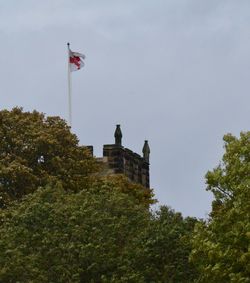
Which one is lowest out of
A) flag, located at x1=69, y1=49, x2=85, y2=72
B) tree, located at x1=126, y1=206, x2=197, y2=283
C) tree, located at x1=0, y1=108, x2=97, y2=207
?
tree, located at x1=126, y1=206, x2=197, y2=283

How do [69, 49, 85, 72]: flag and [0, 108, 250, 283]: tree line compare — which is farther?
[69, 49, 85, 72]: flag

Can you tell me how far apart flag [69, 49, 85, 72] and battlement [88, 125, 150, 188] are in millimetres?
7097

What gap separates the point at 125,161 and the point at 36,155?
2257 centimetres

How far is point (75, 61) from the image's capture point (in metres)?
104

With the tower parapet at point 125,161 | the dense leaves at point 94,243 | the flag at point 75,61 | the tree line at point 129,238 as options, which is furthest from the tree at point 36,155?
the dense leaves at point 94,243

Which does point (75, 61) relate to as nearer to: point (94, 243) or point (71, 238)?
point (71, 238)

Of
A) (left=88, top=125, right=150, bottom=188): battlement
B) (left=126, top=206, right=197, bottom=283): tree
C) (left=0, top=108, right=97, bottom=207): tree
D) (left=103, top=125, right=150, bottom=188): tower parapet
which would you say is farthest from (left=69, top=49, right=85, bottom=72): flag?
(left=126, top=206, right=197, bottom=283): tree

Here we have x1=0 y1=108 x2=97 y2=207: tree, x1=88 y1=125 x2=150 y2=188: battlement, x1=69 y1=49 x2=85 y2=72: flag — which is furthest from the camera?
x1=88 y1=125 x2=150 y2=188: battlement

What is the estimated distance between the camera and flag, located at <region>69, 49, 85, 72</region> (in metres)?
104

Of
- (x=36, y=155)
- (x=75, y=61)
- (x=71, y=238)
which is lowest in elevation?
(x=71, y=238)

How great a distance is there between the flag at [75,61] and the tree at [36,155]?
12758 millimetres

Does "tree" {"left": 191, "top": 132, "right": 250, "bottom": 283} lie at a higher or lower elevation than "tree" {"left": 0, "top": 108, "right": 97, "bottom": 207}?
lower

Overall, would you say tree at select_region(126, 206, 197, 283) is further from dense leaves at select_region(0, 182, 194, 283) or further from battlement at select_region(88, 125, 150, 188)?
battlement at select_region(88, 125, 150, 188)

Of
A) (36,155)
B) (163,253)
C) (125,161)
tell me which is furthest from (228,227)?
(125,161)
